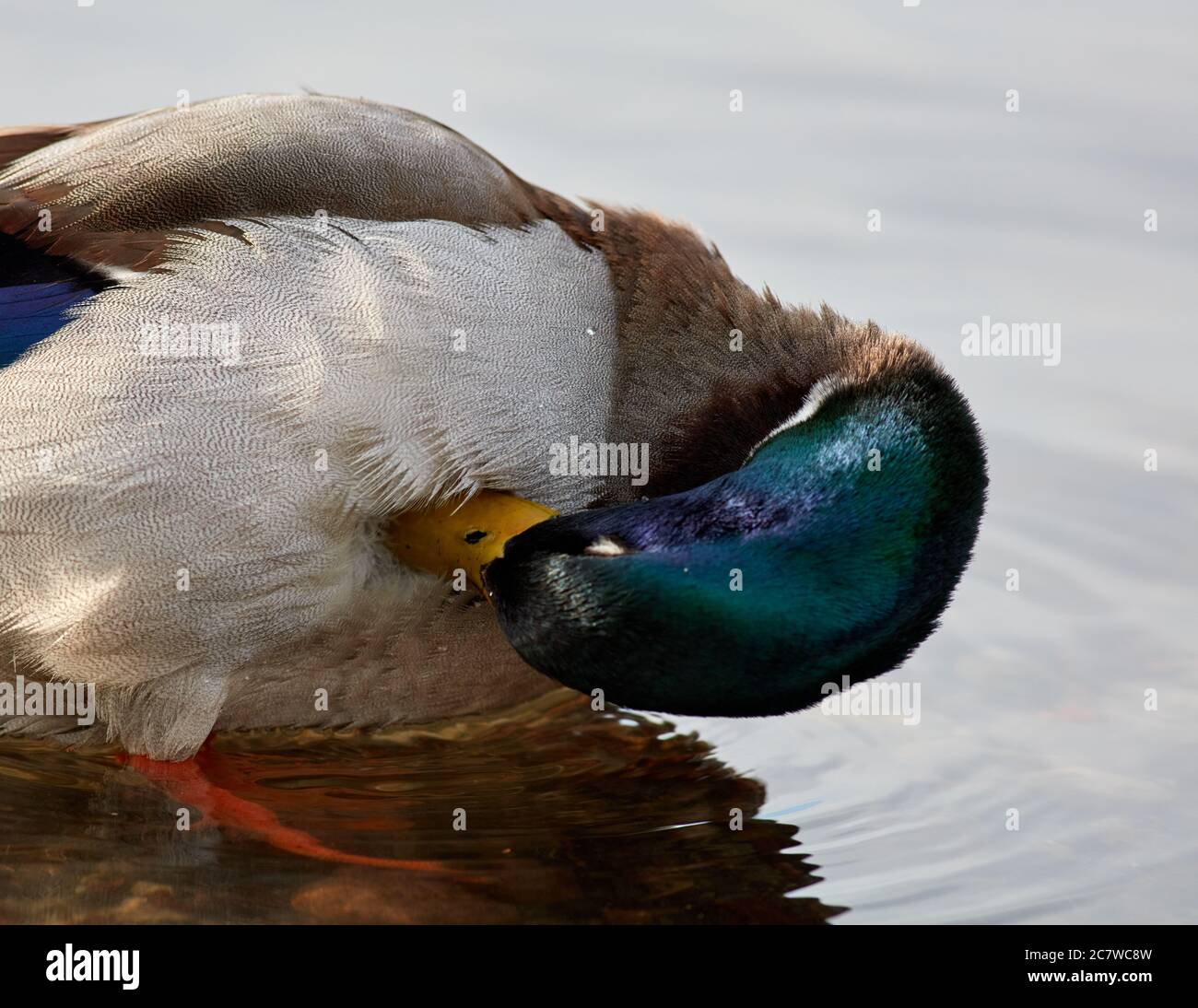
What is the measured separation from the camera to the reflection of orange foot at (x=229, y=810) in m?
5.67

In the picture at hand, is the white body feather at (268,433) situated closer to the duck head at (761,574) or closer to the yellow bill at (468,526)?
the yellow bill at (468,526)

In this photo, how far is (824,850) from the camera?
234 inches

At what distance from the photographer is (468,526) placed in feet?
18.2

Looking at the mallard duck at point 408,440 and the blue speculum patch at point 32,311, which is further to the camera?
the blue speculum patch at point 32,311

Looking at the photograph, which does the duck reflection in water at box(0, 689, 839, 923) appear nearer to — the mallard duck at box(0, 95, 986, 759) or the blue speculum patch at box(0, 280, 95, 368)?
the mallard duck at box(0, 95, 986, 759)

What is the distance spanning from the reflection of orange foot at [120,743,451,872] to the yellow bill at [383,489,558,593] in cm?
85

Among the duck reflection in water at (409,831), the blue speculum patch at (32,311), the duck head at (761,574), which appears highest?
the blue speculum patch at (32,311)

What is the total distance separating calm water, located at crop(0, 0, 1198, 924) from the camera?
18.8 ft

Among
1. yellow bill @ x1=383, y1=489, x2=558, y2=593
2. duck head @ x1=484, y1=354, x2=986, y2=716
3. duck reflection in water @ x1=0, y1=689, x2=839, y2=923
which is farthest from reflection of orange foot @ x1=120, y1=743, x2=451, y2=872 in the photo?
duck head @ x1=484, y1=354, x2=986, y2=716

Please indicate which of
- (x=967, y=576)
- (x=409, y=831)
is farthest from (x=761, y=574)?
(x=967, y=576)

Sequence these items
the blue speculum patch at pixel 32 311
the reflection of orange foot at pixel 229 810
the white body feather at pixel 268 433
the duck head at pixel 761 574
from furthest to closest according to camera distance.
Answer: the reflection of orange foot at pixel 229 810
the blue speculum patch at pixel 32 311
the white body feather at pixel 268 433
the duck head at pixel 761 574

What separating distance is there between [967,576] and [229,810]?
3006 mm

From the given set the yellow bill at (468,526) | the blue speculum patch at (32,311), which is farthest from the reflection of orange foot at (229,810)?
the blue speculum patch at (32,311)

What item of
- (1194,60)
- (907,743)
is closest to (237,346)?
(907,743)
